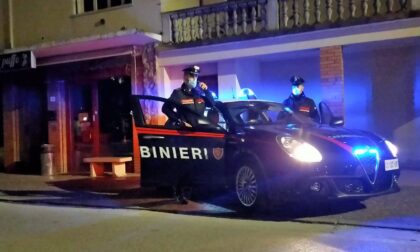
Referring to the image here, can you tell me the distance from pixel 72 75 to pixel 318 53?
6.71 m

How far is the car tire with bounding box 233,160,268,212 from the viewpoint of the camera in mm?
7676

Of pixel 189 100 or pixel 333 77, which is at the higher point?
pixel 333 77

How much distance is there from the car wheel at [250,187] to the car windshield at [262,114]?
2.41ft

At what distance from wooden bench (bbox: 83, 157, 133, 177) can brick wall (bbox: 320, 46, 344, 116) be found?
5.22 m

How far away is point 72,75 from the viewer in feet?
50.4

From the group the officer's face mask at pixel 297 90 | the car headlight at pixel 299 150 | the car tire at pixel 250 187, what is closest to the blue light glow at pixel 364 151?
the car headlight at pixel 299 150

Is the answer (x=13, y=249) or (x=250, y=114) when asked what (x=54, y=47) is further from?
(x=13, y=249)

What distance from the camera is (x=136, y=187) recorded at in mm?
11516

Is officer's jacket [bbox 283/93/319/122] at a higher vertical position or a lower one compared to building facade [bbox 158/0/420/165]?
lower

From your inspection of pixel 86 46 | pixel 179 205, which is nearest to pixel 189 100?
pixel 179 205

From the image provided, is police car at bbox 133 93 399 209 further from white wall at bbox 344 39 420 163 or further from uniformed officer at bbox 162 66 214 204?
white wall at bbox 344 39 420 163

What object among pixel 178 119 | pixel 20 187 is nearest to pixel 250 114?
pixel 178 119

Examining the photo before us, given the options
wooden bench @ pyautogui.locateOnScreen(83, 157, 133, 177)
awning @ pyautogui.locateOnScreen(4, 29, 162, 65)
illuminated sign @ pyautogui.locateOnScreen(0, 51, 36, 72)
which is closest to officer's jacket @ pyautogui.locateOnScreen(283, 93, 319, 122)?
awning @ pyautogui.locateOnScreen(4, 29, 162, 65)

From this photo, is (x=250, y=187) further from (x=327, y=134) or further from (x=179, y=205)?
(x=179, y=205)
